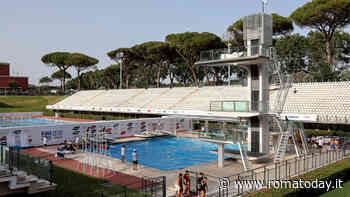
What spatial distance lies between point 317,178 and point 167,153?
1327 cm

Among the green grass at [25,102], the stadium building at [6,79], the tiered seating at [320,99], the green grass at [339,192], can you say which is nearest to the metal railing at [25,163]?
the green grass at [339,192]

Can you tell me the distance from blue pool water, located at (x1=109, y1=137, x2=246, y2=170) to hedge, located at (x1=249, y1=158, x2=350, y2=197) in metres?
8.11

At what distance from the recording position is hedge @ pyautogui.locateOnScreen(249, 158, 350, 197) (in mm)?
11381

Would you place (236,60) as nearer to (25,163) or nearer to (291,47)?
(25,163)

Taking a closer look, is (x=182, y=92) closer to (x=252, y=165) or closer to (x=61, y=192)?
(x=252, y=165)

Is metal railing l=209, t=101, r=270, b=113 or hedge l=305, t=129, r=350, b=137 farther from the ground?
metal railing l=209, t=101, r=270, b=113

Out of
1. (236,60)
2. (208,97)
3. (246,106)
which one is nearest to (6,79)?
(208,97)

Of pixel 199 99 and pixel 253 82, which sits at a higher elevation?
pixel 253 82

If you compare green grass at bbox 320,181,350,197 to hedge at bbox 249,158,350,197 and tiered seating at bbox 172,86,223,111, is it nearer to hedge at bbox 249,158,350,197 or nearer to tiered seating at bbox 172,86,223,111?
hedge at bbox 249,158,350,197

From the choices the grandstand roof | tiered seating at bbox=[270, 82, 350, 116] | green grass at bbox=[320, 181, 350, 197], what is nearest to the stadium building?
the grandstand roof

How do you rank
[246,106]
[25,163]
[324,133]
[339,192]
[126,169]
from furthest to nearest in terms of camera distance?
1. [324,133]
2. [246,106]
3. [126,169]
4. [339,192]
5. [25,163]

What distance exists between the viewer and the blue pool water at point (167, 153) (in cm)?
2061

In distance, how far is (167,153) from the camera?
80.3 ft

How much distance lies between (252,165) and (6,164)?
1360 cm
